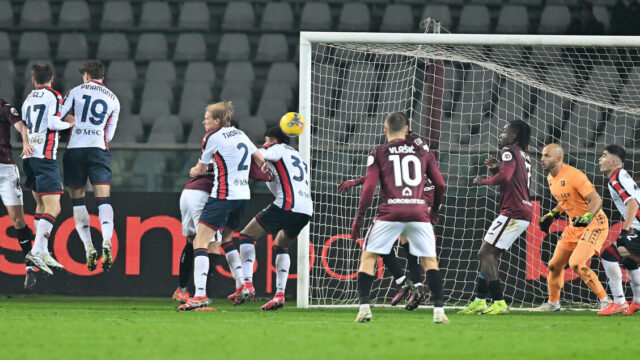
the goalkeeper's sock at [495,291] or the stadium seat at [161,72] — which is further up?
the stadium seat at [161,72]

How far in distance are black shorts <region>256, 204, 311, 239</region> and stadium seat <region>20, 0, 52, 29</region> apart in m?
6.37

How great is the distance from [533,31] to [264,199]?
5636 mm

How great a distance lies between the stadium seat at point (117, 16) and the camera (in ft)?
44.3

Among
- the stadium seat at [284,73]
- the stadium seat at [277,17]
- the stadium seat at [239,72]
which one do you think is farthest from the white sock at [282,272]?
the stadium seat at [277,17]

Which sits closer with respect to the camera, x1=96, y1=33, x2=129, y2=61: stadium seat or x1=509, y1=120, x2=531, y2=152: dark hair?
x1=509, y1=120, x2=531, y2=152: dark hair

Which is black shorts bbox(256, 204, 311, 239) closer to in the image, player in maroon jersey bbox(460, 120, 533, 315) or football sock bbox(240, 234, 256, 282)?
football sock bbox(240, 234, 256, 282)

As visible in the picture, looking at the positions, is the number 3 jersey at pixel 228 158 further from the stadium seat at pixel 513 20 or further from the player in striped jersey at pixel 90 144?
the stadium seat at pixel 513 20

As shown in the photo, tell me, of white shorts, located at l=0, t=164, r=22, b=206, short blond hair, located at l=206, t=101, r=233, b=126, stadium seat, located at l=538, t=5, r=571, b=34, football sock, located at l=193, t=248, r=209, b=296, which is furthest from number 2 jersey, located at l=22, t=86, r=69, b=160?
stadium seat, located at l=538, t=5, r=571, b=34

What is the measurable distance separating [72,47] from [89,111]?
504 centimetres

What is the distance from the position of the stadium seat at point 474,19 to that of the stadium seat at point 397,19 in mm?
731

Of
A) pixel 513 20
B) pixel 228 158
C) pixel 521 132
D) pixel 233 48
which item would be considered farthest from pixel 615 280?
pixel 233 48

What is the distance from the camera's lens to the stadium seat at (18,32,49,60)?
13109 millimetres

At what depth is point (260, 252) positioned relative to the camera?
10.1 m

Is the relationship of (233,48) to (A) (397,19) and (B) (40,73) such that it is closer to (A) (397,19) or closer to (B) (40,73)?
(A) (397,19)
